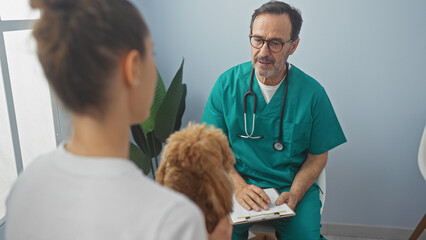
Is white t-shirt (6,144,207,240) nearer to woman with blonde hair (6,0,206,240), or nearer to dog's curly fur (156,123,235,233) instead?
woman with blonde hair (6,0,206,240)

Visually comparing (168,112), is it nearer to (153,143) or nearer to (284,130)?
(153,143)

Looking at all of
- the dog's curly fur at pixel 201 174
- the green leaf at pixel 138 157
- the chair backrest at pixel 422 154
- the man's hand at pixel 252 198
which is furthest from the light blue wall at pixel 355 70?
the dog's curly fur at pixel 201 174

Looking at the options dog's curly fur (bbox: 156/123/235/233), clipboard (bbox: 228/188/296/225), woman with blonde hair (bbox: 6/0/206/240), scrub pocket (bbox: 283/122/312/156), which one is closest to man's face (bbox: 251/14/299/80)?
scrub pocket (bbox: 283/122/312/156)

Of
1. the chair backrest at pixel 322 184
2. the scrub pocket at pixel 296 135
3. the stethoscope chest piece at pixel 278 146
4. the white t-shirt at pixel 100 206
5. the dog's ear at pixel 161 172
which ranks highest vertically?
the white t-shirt at pixel 100 206

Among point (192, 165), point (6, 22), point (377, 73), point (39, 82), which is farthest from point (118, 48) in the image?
point (377, 73)

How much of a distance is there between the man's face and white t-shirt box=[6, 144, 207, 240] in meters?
1.15

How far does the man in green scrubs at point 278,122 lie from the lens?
1580mm

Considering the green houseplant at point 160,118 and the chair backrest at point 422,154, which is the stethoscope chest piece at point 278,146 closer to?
the green houseplant at point 160,118

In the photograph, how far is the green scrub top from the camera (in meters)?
1.60

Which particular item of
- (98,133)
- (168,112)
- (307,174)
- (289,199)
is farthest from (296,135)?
(98,133)

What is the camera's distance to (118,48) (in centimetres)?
49

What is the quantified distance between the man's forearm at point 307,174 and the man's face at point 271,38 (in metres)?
0.43

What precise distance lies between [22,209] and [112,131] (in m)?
0.20

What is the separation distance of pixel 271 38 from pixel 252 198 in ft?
2.29
